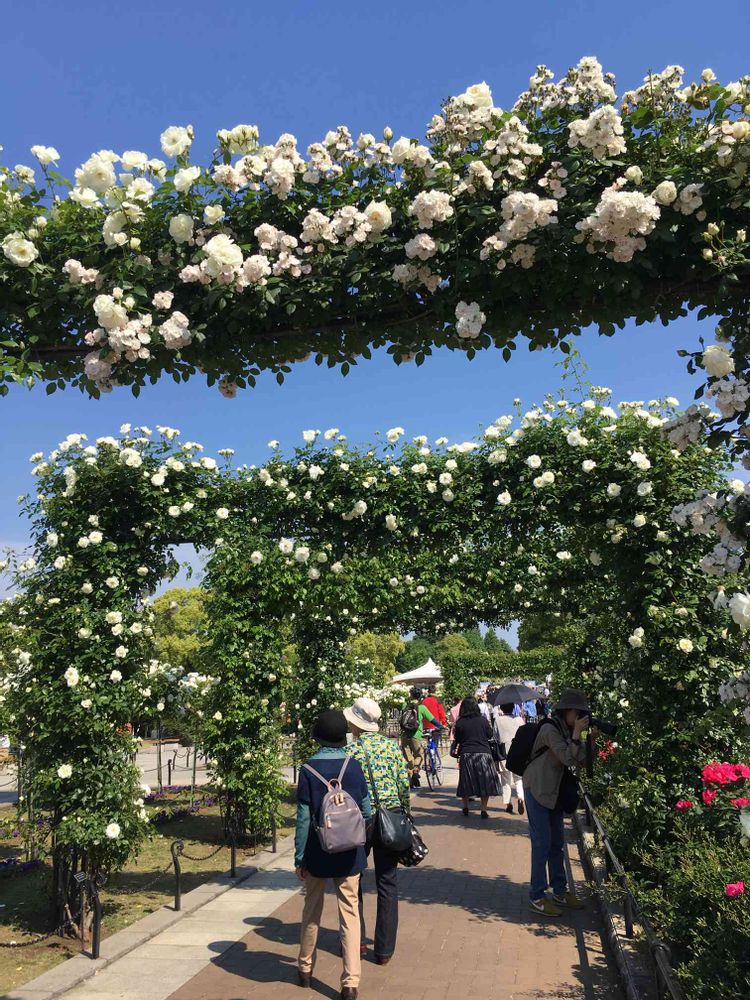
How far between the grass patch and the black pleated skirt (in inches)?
105

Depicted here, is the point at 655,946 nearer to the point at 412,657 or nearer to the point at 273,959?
the point at 273,959

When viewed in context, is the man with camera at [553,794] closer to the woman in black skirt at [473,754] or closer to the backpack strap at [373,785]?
the backpack strap at [373,785]

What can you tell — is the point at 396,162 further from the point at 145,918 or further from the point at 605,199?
the point at 145,918

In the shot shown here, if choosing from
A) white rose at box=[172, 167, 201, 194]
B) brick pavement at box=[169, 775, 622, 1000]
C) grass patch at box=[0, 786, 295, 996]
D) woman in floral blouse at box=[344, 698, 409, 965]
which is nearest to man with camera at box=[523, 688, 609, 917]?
brick pavement at box=[169, 775, 622, 1000]

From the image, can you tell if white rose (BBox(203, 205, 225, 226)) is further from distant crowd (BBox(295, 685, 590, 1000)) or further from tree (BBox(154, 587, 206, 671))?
tree (BBox(154, 587, 206, 671))

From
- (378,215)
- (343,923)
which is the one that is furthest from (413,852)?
(378,215)

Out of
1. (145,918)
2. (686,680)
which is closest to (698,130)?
(686,680)

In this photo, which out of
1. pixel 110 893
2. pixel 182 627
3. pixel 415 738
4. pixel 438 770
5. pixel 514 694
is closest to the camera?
pixel 110 893

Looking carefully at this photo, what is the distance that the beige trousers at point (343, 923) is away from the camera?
15.5 ft

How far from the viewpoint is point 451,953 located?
5.57 m

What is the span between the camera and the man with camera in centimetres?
631

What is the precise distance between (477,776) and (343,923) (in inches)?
284

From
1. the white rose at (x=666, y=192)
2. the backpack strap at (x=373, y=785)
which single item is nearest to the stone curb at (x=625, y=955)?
the backpack strap at (x=373, y=785)

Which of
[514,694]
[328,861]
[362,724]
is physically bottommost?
[328,861]
